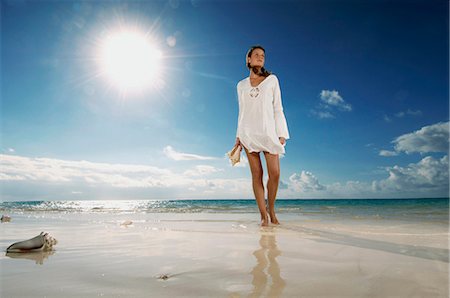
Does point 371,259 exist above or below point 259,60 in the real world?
below

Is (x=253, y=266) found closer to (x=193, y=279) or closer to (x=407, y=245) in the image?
(x=193, y=279)

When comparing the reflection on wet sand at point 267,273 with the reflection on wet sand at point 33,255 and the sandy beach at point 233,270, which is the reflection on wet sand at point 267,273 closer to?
the sandy beach at point 233,270

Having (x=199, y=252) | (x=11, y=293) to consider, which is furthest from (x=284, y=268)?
(x=11, y=293)

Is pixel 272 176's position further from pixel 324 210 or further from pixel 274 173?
pixel 324 210

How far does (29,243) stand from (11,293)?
41.8 inches

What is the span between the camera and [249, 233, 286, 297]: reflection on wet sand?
1373 mm

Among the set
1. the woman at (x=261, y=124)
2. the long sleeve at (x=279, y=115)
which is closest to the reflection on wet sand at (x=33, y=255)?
the woman at (x=261, y=124)

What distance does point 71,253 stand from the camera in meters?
2.36

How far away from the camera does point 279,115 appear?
4699 mm

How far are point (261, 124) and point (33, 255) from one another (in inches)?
127

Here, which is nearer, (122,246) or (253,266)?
(253,266)

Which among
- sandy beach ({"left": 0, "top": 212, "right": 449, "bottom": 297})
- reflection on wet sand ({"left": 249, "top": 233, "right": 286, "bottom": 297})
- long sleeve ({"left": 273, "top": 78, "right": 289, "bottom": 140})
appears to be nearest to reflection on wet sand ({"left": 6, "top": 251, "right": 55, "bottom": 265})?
sandy beach ({"left": 0, "top": 212, "right": 449, "bottom": 297})

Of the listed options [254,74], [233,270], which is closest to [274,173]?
[254,74]

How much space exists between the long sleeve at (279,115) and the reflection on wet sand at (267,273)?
2.36 m
